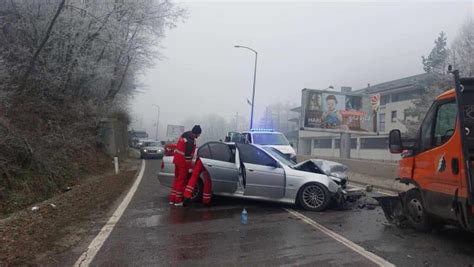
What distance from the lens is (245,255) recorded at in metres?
6.06

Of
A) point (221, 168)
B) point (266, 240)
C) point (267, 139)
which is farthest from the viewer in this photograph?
point (267, 139)

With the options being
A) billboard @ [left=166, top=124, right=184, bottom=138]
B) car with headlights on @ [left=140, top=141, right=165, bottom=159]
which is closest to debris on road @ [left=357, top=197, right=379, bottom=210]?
car with headlights on @ [left=140, top=141, right=165, bottom=159]

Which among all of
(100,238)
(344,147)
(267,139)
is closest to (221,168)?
(100,238)

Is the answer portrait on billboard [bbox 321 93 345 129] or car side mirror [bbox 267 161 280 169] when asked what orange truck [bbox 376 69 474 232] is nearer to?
car side mirror [bbox 267 161 280 169]

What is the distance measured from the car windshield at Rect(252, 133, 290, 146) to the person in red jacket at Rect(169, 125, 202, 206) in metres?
9.90

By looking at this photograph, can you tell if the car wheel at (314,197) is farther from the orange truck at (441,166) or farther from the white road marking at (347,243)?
the orange truck at (441,166)

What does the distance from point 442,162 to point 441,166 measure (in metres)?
0.06

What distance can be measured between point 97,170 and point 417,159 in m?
15.6

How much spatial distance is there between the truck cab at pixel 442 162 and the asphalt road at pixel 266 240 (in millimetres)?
504

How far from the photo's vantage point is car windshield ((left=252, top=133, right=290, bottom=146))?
20.3 meters

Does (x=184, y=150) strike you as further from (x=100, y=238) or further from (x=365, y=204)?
(x=365, y=204)

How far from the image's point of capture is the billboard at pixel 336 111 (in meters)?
29.6

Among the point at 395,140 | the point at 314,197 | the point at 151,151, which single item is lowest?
the point at 314,197

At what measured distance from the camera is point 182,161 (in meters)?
10.4
